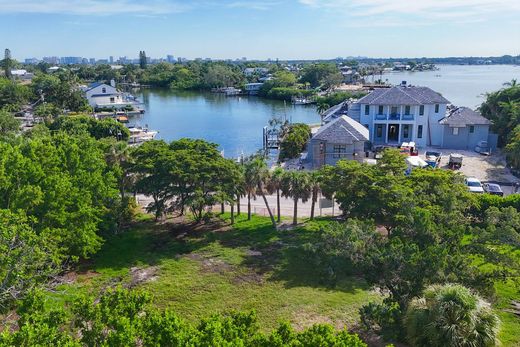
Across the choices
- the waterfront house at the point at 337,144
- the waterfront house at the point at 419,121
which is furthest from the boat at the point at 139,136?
the waterfront house at the point at 419,121

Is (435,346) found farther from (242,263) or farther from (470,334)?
(242,263)

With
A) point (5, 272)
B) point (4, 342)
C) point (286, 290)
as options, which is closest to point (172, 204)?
point (286, 290)

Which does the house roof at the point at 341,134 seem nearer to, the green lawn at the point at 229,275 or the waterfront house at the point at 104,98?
the green lawn at the point at 229,275

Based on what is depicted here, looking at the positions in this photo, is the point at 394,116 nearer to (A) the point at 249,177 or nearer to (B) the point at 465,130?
(B) the point at 465,130

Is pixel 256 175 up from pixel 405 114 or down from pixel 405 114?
down

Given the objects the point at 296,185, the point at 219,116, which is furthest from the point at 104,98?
the point at 296,185

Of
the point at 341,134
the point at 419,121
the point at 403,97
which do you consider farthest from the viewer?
the point at 419,121
